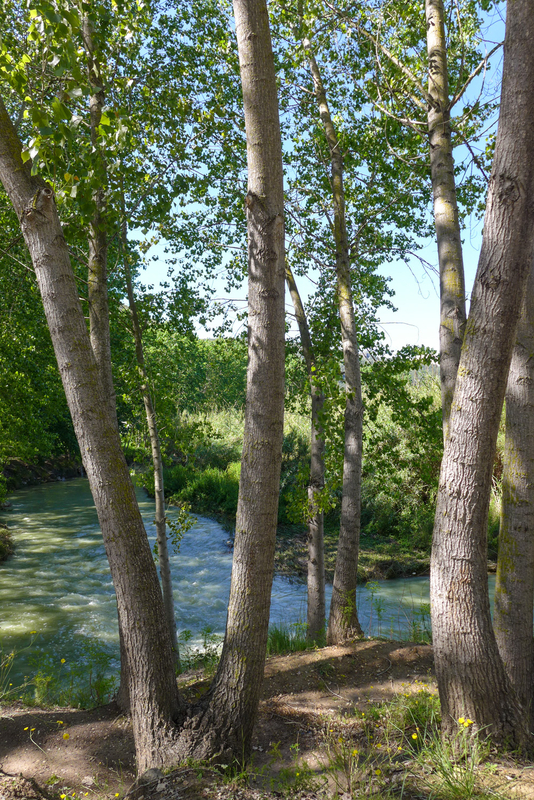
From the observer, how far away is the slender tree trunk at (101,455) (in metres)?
3.07

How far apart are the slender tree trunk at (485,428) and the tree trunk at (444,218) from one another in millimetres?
853

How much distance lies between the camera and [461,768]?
2.61 metres

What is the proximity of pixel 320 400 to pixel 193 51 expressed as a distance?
454 cm

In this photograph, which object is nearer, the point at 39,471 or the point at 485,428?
the point at 485,428

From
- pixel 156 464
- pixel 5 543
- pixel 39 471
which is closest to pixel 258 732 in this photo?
pixel 156 464

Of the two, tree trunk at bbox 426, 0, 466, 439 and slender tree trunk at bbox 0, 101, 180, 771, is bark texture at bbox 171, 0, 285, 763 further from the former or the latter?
tree trunk at bbox 426, 0, 466, 439

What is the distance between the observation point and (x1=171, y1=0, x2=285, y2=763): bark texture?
118 inches

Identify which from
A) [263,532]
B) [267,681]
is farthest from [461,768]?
[267,681]

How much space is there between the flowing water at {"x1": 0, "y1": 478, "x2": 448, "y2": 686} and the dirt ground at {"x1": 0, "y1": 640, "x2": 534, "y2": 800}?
1.86m

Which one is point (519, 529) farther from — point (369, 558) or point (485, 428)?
point (369, 558)

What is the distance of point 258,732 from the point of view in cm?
346

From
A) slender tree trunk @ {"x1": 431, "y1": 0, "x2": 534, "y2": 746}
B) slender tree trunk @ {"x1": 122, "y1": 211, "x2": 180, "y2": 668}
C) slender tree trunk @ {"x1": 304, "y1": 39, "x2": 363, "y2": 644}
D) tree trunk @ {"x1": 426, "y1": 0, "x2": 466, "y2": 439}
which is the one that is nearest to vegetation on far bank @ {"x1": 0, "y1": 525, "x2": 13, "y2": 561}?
slender tree trunk @ {"x1": 122, "y1": 211, "x2": 180, "y2": 668}

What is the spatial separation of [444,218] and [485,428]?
208 cm

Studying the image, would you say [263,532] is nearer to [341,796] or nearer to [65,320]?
[341,796]
